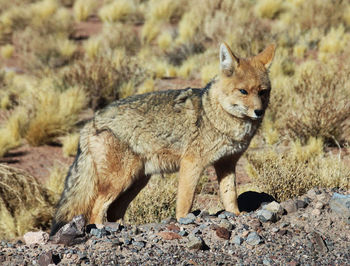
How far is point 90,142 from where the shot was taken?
17.9ft

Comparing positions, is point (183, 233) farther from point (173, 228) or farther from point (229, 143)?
point (229, 143)

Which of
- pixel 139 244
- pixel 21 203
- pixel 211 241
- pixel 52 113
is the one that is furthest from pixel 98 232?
pixel 52 113

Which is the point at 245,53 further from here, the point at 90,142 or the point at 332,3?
the point at 90,142

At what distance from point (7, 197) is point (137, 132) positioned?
3.46m

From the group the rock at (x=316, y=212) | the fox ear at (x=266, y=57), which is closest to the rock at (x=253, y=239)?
the rock at (x=316, y=212)

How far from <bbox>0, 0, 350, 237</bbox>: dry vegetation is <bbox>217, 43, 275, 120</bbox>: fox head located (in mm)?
1395

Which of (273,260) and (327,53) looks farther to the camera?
(327,53)

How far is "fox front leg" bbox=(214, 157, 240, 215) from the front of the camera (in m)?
5.69

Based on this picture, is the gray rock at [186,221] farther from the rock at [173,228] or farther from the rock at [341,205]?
the rock at [341,205]

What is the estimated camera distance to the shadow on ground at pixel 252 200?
19.5 ft

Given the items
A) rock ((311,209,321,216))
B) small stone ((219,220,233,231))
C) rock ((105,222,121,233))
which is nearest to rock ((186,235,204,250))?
small stone ((219,220,233,231))

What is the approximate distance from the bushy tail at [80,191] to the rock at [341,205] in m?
2.39

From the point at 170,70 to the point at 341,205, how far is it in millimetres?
9803

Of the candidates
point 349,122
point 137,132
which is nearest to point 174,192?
point 137,132
